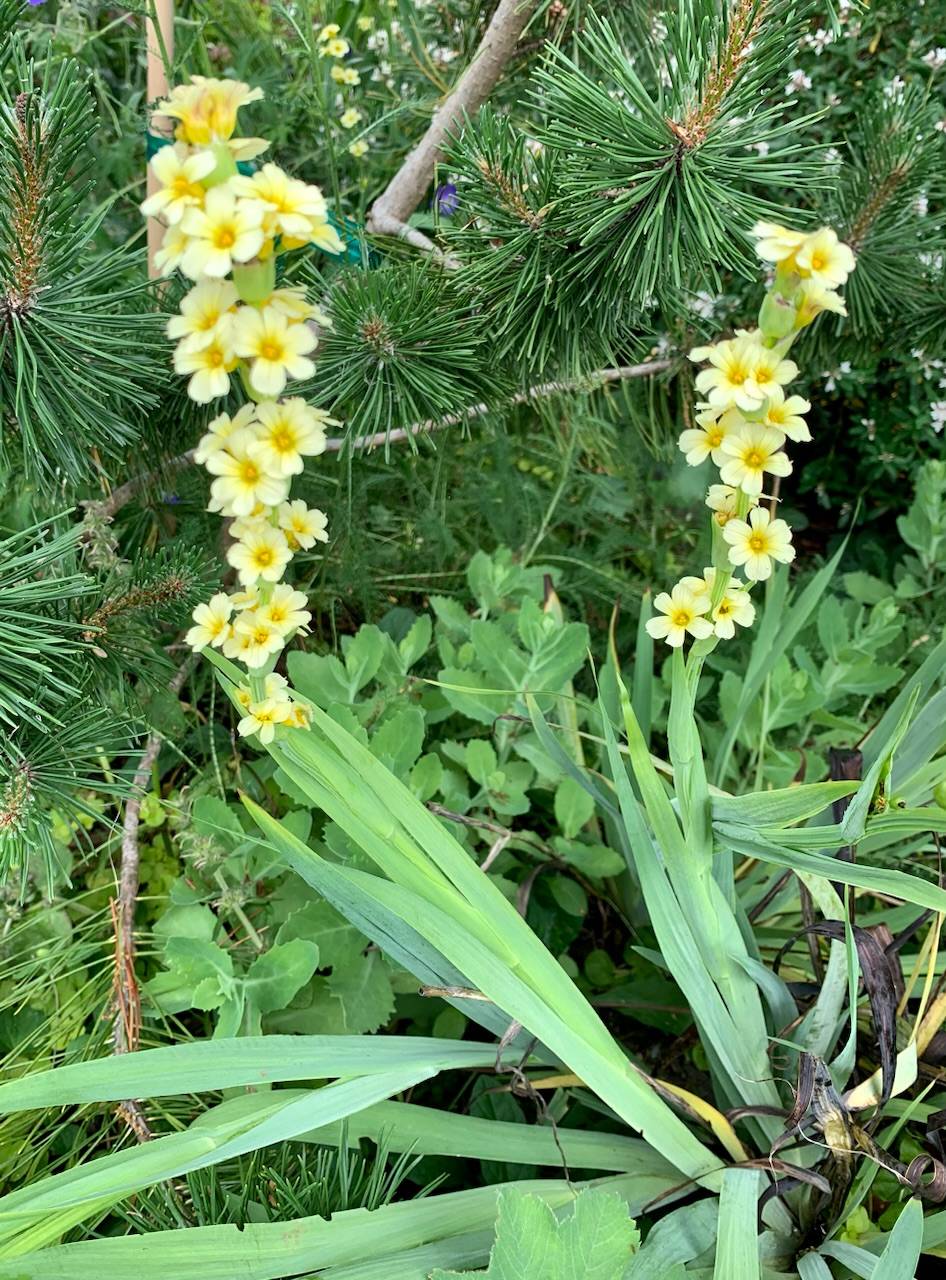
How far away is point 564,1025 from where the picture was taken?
547 millimetres

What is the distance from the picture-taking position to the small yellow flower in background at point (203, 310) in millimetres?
367

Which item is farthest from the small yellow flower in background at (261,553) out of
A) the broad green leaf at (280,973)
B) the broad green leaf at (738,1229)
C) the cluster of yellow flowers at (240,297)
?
the broad green leaf at (738,1229)

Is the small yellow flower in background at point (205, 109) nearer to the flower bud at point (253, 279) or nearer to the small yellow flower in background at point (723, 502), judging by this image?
the flower bud at point (253, 279)

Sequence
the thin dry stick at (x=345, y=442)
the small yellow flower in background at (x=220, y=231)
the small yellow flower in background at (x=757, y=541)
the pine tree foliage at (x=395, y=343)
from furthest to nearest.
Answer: the thin dry stick at (x=345, y=442) → the pine tree foliage at (x=395, y=343) → the small yellow flower in background at (x=757, y=541) → the small yellow flower in background at (x=220, y=231)

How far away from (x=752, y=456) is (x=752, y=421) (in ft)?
0.05

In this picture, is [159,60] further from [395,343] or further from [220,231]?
[220,231]

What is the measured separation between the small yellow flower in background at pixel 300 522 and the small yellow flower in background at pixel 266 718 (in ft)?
0.28

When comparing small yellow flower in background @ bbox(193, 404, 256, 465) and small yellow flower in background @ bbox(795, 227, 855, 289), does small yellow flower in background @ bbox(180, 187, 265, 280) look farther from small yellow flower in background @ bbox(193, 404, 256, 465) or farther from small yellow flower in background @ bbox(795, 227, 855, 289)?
small yellow flower in background @ bbox(795, 227, 855, 289)

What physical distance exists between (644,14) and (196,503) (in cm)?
58

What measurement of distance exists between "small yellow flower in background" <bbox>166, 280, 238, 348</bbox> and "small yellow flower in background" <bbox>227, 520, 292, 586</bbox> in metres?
0.09

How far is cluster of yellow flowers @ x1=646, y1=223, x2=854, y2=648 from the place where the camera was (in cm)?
38

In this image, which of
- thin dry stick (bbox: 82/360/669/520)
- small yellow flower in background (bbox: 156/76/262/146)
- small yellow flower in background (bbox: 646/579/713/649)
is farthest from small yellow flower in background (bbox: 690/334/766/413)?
thin dry stick (bbox: 82/360/669/520)

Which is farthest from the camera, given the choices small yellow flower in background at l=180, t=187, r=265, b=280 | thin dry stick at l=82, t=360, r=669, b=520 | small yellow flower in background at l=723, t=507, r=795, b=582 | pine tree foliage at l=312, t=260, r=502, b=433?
thin dry stick at l=82, t=360, r=669, b=520

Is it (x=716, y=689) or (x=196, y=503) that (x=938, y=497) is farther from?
(x=196, y=503)
